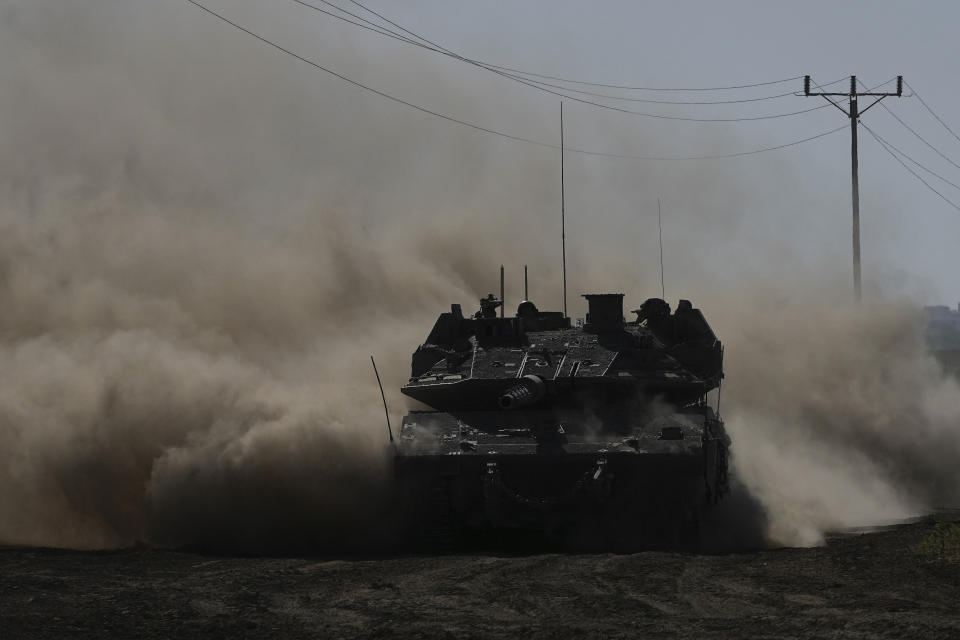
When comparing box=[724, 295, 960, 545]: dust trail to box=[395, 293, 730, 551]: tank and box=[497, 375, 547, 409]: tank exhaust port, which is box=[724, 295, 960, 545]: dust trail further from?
box=[497, 375, 547, 409]: tank exhaust port

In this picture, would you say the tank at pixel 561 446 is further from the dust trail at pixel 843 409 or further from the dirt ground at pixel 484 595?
the dust trail at pixel 843 409

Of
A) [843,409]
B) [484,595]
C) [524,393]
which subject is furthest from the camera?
[843,409]

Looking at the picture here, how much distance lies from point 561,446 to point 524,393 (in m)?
1.57

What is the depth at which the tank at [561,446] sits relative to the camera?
20141 millimetres

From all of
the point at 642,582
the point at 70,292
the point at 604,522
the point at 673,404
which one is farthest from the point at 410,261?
the point at 642,582

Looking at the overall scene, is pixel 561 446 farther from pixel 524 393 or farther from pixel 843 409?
pixel 843 409

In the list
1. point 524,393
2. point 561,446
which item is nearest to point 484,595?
point 561,446

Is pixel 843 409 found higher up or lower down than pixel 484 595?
higher up

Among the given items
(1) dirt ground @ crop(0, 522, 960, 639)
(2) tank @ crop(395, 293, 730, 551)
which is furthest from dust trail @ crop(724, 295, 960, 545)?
(1) dirt ground @ crop(0, 522, 960, 639)

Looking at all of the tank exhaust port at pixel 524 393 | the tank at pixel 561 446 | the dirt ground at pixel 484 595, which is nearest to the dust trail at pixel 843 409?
the tank at pixel 561 446

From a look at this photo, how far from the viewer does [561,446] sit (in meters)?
20.5

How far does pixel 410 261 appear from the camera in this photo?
1528 inches

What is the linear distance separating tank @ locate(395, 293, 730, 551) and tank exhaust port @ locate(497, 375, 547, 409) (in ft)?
0.07

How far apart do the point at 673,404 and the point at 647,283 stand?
19289mm
